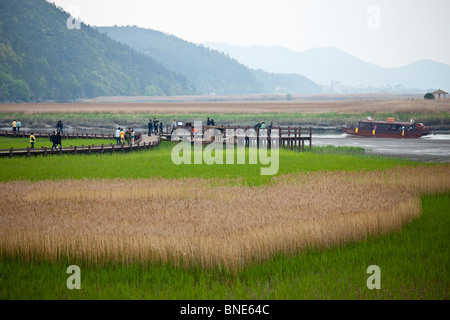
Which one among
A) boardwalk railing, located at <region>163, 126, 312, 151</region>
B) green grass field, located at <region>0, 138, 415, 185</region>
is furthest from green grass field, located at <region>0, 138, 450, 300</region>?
boardwalk railing, located at <region>163, 126, 312, 151</region>

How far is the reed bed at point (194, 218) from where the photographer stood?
12.5 meters

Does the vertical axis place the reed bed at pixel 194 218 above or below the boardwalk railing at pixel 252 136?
below

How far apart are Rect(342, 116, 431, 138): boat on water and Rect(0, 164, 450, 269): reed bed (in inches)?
1427

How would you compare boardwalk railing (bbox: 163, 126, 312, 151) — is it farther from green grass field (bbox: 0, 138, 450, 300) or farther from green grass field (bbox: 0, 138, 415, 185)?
green grass field (bbox: 0, 138, 450, 300)

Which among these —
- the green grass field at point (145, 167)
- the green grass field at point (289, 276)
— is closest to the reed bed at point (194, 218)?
the green grass field at point (289, 276)

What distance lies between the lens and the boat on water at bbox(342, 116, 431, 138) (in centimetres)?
5734

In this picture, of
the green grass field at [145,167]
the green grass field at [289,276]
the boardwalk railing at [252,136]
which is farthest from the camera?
the boardwalk railing at [252,136]

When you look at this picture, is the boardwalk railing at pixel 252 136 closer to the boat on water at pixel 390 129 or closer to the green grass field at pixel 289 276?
the boat on water at pixel 390 129

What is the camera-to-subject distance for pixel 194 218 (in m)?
14.9

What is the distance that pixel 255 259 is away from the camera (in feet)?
41.0

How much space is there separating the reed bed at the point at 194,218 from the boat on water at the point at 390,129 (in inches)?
1427
